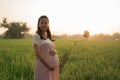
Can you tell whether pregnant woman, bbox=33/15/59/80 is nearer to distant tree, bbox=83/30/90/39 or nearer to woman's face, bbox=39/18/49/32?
woman's face, bbox=39/18/49/32

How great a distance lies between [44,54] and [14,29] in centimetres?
6372

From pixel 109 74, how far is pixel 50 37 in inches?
136

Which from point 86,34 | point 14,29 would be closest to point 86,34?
point 86,34

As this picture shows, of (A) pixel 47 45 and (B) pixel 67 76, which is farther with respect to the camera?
(B) pixel 67 76

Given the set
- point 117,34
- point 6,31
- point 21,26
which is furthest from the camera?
point 117,34

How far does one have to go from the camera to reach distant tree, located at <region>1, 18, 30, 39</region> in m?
64.9

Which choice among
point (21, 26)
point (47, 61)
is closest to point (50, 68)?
point (47, 61)

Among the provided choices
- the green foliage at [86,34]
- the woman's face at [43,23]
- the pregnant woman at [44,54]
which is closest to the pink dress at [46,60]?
the pregnant woman at [44,54]

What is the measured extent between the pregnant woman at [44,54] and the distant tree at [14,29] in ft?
197

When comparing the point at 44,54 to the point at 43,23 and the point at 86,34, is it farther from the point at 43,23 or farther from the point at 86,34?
the point at 86,34

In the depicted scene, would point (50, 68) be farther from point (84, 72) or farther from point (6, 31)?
point (6, 31)

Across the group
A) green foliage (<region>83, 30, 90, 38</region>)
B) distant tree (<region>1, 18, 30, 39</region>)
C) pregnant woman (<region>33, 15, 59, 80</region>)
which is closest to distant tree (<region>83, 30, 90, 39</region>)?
green foliage (<region>83, 30, 90, 38</region>)

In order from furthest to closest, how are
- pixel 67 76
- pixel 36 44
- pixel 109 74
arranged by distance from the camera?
pixel 109 74 < pixel 67 76 < pixel 36 44

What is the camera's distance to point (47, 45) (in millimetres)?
4820
